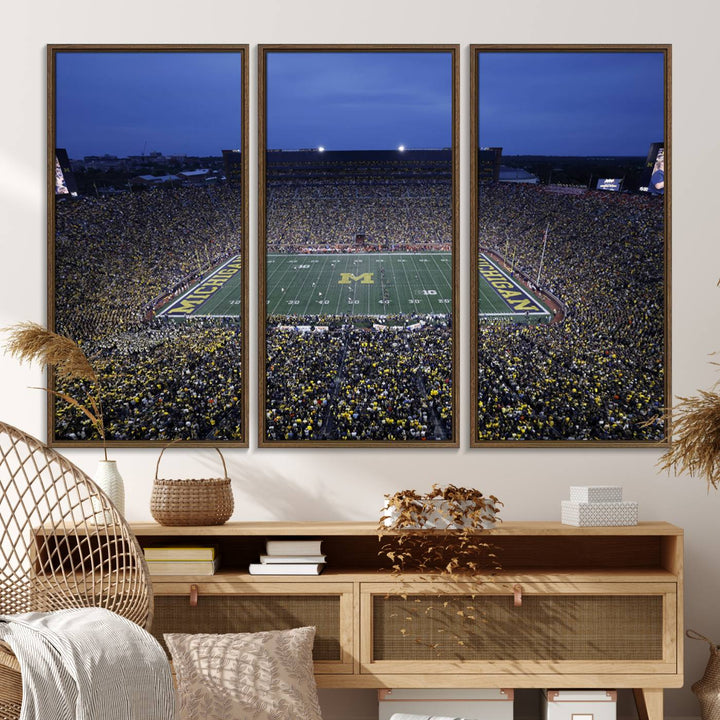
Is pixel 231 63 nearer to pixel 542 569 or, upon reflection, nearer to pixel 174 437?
pixel 174 437

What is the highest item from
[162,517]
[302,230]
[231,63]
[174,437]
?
[231,63]

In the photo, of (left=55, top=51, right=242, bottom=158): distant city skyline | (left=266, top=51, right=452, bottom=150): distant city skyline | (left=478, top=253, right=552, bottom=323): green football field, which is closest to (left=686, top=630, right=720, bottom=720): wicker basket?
(left=478, top=253, right=552, bottom=323): green football field

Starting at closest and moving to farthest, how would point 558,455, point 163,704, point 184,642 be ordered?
point 163,704 < point 184,642 < point 558,455

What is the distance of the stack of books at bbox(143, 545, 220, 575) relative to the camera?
3225 mm

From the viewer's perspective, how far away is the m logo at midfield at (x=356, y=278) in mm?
3662

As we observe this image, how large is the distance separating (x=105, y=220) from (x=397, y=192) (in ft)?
3.96

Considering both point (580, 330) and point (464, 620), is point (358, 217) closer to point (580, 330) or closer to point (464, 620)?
point (580, 330)

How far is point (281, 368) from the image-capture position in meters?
3.62

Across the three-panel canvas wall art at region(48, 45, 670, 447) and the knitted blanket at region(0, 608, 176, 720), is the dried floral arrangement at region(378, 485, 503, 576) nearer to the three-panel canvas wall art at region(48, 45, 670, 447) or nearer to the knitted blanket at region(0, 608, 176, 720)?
the three-panel canvas wall art at region(48, 45, 670, 447)

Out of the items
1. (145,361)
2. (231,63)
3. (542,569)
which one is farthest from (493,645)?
(231,63)

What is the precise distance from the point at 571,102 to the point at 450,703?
2409 millimetres

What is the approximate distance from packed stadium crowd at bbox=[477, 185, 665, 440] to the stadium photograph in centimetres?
22

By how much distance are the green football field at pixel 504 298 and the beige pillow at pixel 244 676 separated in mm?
1505

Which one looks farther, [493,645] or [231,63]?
[231,63]
